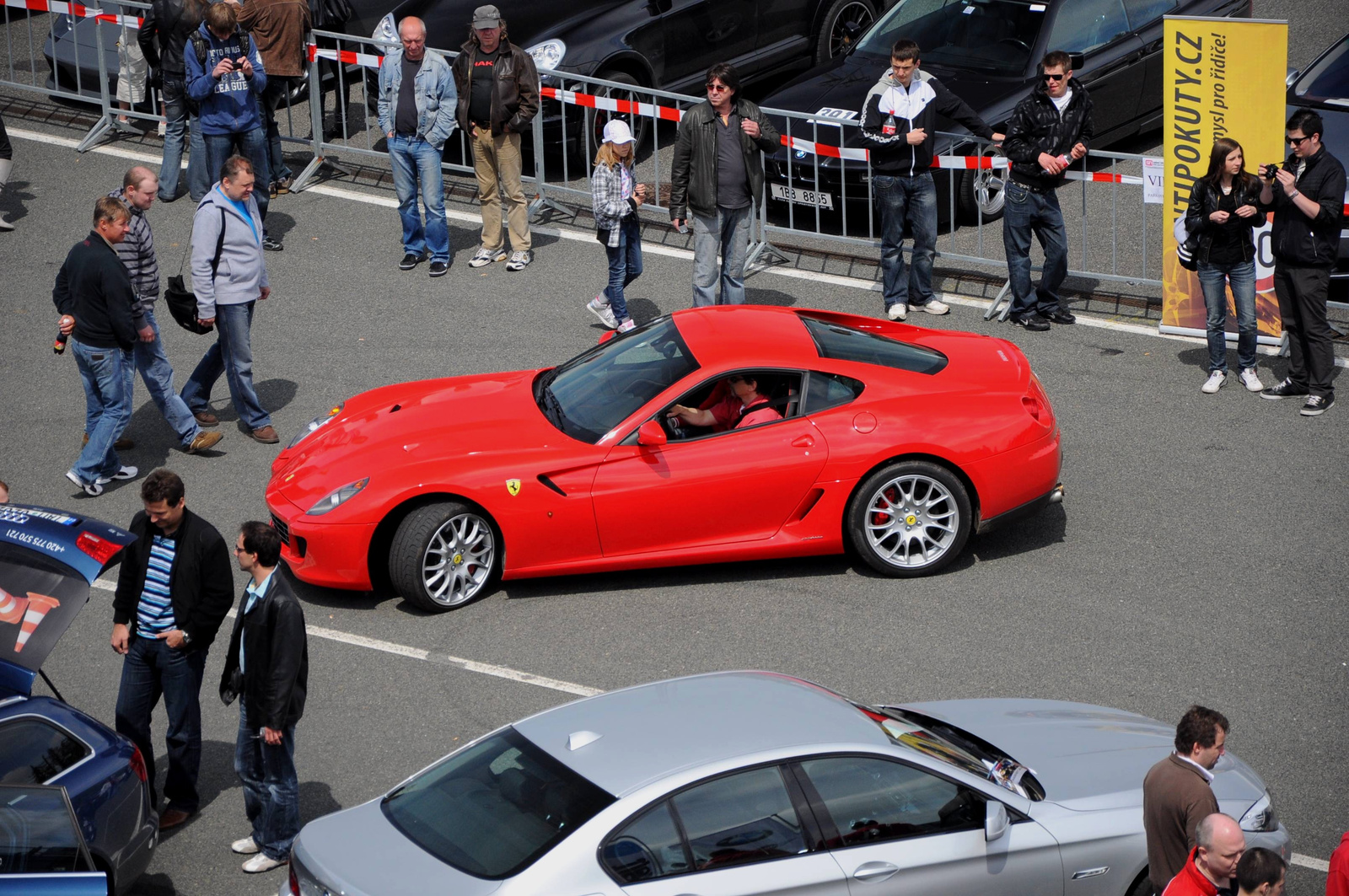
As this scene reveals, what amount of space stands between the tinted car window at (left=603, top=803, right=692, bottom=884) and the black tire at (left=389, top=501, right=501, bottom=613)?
3535 millimetres

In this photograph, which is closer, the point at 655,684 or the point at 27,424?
the point at 655,684

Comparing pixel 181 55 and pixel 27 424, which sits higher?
pixel 181 55

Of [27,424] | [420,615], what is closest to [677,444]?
[420,615]

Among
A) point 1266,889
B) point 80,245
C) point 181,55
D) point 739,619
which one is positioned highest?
point 181,55

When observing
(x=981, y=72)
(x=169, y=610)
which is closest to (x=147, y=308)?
(x=169, y=610)

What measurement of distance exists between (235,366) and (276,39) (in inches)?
206

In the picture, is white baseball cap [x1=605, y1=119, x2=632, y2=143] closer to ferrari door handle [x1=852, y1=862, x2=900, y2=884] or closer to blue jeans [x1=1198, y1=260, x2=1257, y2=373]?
blue jeans [x1=1198, y1=260, x2=1257, y2=373]

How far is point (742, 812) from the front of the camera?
195 inches

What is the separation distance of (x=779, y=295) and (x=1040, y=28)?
3.64 metres

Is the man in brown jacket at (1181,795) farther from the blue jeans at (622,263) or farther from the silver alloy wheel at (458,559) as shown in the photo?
the blue jeans at (622,263)

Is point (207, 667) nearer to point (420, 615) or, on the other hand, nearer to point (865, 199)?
point (420, 615)

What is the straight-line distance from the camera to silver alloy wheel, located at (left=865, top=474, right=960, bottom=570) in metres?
8.46

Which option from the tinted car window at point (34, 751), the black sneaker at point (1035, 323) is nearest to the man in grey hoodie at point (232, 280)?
the tinted car window at point (34, 751)

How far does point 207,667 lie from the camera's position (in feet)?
25.3
